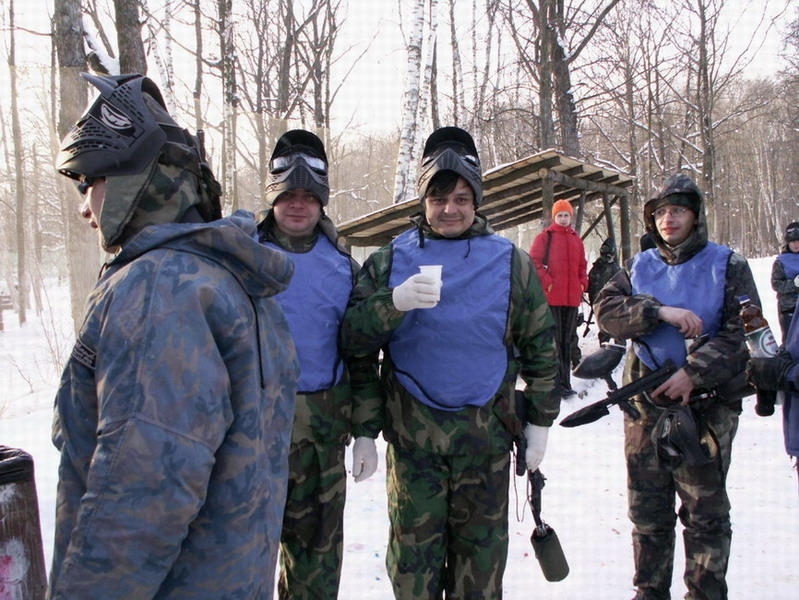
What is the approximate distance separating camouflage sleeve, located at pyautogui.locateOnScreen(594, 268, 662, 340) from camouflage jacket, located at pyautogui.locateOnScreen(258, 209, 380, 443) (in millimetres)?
1284

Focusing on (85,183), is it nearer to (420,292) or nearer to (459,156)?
(420,292)

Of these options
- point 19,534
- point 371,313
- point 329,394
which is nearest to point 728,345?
point 371,313

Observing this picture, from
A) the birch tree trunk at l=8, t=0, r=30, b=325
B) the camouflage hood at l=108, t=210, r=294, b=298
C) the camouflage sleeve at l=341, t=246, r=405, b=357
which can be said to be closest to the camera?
the camouflage hood at l=108, t=210, r=294, b=298

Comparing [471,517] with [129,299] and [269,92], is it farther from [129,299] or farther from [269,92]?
[269,92]

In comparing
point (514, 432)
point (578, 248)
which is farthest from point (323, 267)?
point (578, 248)

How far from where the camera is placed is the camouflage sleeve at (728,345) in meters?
2.59

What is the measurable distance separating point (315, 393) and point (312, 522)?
57cm

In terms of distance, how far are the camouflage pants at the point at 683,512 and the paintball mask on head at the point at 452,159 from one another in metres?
1.48

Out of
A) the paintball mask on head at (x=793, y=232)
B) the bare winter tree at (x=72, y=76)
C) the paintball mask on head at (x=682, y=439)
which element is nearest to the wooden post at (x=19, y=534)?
the paintball mask on head at (x=682, y=439)

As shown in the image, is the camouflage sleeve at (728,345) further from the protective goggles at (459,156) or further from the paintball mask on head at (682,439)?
the protective goggles at (459,156)

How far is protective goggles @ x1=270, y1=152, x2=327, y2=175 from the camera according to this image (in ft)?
8.61

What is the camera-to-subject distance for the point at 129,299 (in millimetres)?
1075

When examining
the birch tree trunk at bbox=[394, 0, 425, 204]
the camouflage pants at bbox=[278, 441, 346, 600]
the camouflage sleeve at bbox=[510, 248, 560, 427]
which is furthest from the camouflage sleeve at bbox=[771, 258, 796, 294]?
the camouflage pants at bbox=[278, 441, 346, 600]

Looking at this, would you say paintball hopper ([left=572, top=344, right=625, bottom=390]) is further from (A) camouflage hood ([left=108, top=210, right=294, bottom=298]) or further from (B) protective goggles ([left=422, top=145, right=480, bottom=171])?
(A) camouflage hood ([left=108, top=210, right=294, bottom=298])
